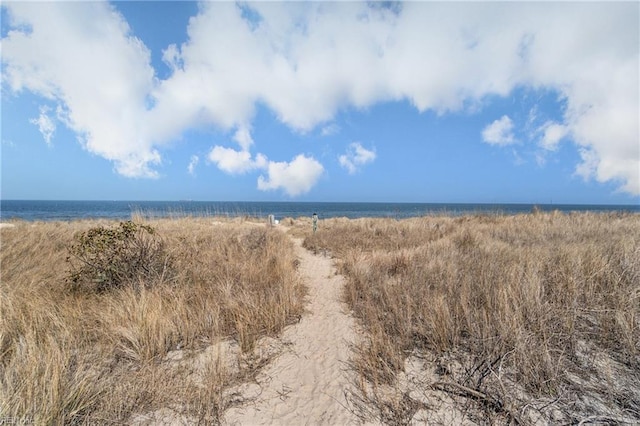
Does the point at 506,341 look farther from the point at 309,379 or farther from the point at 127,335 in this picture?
the point at 127,335

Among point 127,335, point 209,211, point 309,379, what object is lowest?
point 309,379

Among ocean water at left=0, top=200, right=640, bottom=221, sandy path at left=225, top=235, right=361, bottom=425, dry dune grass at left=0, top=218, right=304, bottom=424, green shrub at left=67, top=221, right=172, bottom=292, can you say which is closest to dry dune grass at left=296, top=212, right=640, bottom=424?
sandy path at left=225, top=235, right=361, bottom=425

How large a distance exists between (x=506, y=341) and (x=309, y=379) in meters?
2.16

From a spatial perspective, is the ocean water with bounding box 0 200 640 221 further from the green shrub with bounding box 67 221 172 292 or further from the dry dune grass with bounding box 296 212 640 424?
the dry dune grass with bounding box 296 212 640 424

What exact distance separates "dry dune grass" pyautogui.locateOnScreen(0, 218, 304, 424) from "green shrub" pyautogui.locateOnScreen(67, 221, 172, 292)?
0.62ft

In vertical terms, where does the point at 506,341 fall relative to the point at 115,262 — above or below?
below

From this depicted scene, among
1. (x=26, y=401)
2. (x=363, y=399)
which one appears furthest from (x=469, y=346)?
(x=26, y=401)

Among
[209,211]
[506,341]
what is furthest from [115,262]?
[209,211]

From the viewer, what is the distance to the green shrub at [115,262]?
436cm

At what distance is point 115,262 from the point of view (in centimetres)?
456

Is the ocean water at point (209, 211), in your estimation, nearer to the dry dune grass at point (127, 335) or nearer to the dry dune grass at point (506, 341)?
the dry dune grass at point (127, 335)

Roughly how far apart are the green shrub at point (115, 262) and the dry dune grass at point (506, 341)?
3756mm

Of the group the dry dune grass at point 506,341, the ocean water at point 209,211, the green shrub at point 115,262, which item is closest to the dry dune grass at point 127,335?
the green shrub at point 115,262

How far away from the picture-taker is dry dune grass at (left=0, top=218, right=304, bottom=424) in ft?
6.69
